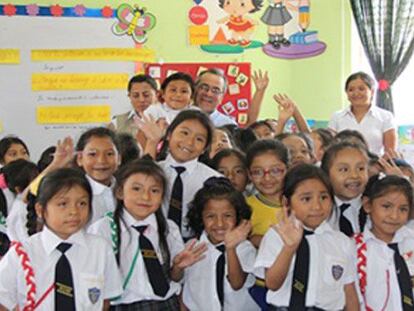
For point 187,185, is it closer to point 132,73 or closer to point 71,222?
point 71,222

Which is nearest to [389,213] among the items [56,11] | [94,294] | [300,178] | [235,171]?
[300,178]

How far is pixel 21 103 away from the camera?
4484 millimetres

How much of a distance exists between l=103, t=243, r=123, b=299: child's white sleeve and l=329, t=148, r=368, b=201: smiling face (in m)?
0.98

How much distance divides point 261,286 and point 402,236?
1.90ft

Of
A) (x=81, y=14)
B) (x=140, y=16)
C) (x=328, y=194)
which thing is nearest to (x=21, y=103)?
(x=81, y=14)

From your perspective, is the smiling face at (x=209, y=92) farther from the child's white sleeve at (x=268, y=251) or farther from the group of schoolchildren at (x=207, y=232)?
the child's white sleeve at (x=268, y=251)

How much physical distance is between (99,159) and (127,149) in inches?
15.3

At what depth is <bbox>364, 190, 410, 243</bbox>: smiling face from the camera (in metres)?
2.05

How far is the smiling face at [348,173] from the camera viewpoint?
2.27m

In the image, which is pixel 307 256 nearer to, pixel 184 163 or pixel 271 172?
pixel 271 172

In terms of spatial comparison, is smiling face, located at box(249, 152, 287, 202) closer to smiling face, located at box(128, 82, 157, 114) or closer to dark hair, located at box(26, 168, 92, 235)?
dark hair, located at box(26, 168, 92, 235)

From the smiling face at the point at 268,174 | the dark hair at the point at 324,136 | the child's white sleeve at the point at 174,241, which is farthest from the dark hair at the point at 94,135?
the dark hair at the point at 324,136

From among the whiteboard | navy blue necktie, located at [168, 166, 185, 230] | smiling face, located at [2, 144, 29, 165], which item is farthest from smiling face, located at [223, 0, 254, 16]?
navy blue necktie, located at [168, 166, 185, 230]

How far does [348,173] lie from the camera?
228cm
